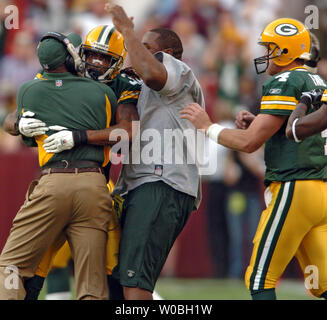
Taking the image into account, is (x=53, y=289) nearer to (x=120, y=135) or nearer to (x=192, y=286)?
(x=120, y=135)

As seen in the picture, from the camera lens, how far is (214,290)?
891cm

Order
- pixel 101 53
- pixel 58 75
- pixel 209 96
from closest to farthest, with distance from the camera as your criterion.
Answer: pixel 58 75 → pixel 101 53 → pixel 209 96

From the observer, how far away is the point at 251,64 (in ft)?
37.3

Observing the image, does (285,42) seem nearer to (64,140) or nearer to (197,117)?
(197,117)

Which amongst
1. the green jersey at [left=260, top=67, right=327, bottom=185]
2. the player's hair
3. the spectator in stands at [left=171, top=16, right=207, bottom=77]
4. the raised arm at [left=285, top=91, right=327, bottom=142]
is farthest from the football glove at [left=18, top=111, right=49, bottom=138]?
the spectator in stands at [left=171, top=16, right=207, bottom=77]

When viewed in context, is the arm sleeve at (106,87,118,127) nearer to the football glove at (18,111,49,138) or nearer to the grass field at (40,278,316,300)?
the football glove at (18,111,49,138)

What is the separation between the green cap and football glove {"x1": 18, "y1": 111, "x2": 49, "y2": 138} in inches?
13.3

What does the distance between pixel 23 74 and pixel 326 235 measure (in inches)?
278

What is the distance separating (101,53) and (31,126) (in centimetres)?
73

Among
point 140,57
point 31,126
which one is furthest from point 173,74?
point 31,126

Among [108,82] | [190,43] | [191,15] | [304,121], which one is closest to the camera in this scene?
[304,121]

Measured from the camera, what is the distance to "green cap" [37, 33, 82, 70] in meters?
4.86

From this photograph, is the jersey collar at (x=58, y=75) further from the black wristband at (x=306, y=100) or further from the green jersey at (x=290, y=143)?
the black wristband at (x=306, y=100)

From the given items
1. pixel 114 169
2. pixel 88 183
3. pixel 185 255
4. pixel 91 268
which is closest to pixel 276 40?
pixel 88 183
